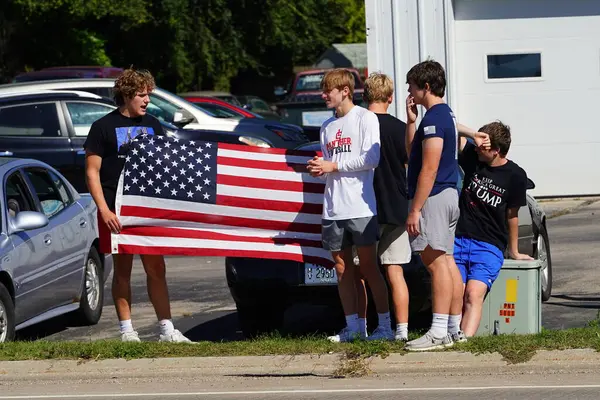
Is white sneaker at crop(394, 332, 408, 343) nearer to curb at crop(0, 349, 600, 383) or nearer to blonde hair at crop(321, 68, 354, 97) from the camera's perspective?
curb at crop(0, 349, 600, 383)

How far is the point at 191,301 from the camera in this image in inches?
458

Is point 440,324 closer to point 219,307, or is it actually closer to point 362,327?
point 362,327

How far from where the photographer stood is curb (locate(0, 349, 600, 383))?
7629 mm

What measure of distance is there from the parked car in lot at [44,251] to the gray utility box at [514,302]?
357cm

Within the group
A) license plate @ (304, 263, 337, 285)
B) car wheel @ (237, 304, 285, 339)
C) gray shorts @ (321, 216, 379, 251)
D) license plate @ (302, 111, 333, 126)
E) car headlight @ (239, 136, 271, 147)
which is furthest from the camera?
license plate @ (302, 111, 333, 126)

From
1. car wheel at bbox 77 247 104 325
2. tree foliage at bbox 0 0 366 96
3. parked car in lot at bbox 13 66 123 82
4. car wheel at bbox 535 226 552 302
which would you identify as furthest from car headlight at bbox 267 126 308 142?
tree foliage at bbox 0 0 366 96

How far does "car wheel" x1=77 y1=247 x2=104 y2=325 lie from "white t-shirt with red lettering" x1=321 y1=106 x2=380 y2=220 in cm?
333

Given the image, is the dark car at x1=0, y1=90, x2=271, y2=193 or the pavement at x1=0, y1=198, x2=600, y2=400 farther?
the dark car at x1=0, y1=90, x2=271, y2=193

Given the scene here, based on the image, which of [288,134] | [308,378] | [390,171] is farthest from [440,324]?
[288,134]

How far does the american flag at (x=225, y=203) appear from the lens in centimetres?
873

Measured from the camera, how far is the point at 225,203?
29.2 ft

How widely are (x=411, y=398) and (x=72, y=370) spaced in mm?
2372

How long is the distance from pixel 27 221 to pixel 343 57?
41776mm

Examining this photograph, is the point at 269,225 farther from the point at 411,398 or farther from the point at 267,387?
the point at 411,398
